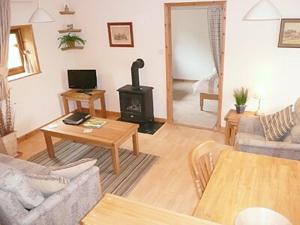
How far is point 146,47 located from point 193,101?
212cm

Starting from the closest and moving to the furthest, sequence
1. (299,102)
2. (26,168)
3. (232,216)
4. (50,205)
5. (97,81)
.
Result: (232,216)
(50,205)
(26,168)
(299,102)
(97,81)

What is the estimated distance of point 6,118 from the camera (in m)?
4.12

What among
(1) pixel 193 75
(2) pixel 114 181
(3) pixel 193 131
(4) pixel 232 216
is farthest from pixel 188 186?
(1) pixel 193 75

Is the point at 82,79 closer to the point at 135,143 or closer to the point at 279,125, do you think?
the point at 135,143

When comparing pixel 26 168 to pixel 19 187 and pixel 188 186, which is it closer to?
pixel 19 187

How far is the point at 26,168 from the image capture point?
311 centimetres

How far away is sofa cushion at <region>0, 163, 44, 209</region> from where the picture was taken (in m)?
2.06

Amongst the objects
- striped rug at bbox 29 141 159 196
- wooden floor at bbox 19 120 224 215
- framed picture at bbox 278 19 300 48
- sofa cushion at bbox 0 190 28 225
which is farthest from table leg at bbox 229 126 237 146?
sofa cushion at bbox 0 190 28 225

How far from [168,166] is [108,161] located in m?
0.90

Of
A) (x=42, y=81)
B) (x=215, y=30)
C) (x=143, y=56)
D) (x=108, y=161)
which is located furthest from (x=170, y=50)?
(x=42, y=81)

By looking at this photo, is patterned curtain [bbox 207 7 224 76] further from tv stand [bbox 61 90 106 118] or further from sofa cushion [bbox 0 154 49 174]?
sofa cushion [bbox 0 154 49 174]

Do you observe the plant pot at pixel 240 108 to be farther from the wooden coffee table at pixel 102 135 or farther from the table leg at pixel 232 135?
the wooden coffee table at pixel 102 135

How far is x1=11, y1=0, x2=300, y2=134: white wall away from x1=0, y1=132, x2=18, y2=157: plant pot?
21.8 inches

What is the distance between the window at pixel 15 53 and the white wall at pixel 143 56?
10.8 inches
